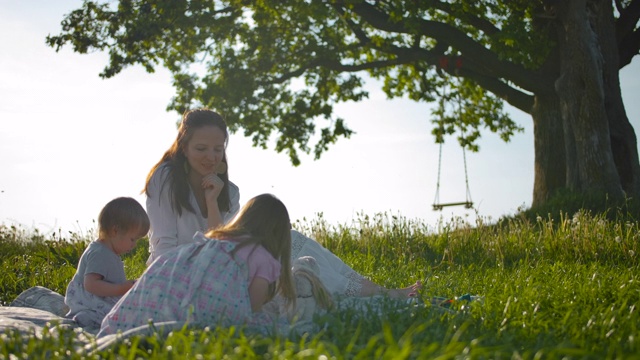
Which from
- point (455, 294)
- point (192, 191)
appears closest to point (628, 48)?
point (455, 294)

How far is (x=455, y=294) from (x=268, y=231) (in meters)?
2.47

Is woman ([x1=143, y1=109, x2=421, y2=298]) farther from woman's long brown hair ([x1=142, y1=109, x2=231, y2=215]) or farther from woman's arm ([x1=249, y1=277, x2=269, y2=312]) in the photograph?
woman's arm ([x1=249, y1=277, x2=269, y2=312])

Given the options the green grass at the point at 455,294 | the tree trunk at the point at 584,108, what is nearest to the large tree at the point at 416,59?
the tree trunk at the point at 584,108

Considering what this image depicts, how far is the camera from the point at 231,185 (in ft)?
21.6

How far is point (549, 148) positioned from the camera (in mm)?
15789

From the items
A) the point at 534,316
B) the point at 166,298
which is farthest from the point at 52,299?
the point at 534,316

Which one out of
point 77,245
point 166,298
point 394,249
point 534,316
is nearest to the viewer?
point 166,298

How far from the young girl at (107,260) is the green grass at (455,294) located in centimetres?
105

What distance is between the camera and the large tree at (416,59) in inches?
567

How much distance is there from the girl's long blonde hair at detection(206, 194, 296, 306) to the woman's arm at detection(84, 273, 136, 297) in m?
1.18

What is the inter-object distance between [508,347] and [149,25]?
1335 centimetres

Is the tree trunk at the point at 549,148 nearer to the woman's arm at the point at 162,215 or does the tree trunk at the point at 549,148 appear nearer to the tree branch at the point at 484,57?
the tree branch at the point at 484,57

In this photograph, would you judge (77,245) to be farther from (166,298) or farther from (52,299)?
(166,298)

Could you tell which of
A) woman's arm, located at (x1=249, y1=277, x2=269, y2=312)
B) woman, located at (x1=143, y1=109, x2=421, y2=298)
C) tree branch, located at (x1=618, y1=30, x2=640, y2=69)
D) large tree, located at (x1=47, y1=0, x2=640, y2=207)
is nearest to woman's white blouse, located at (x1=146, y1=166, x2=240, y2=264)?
woman, located at (x1=143, y1=109, x2=421, y2=298)
